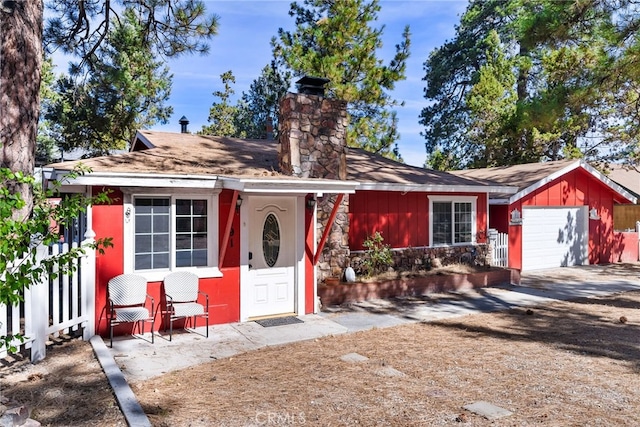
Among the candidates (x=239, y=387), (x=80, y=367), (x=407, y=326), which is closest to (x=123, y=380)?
(x=80, y=367)

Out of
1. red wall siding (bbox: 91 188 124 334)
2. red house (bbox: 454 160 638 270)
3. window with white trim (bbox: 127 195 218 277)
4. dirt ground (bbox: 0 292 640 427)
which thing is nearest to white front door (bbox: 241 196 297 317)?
window with white trim (bbox: 127 195 218 277)

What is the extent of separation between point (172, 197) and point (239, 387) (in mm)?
3436

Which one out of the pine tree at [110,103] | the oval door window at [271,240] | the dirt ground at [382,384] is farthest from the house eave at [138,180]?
the pine tree at [110,103]

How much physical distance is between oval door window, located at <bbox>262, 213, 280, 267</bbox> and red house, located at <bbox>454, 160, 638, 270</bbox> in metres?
8.43

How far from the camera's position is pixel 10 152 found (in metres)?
5.42

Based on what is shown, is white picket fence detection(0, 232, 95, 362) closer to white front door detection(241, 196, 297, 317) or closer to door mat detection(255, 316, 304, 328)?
white front door detection(241, 196, 297, 317)

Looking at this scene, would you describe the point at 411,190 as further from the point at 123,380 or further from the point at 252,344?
the point at 123,380

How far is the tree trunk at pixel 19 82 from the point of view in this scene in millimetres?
5359

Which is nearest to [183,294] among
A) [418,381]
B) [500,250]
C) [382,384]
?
[382,384]

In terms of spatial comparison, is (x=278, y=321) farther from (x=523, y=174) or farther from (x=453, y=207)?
(x=523, y=174)

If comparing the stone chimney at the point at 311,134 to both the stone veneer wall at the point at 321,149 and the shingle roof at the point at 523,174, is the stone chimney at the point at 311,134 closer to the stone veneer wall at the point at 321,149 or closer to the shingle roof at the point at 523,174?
the stone veneer wall at the point at 321,149

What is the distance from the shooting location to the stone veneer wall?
9094 mm

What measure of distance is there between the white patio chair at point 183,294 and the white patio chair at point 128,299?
0.28m

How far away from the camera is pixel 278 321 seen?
308 inches
